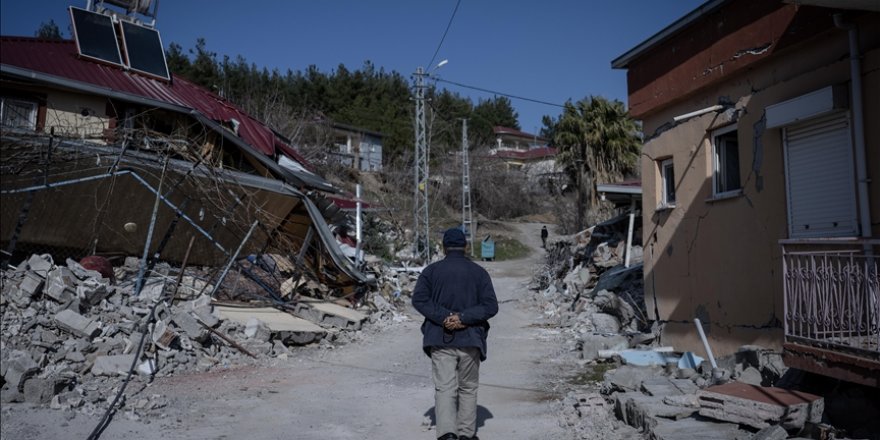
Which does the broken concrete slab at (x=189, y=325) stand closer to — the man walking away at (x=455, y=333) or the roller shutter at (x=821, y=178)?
the man walking away at (x=455, y=333)

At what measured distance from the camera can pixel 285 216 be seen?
47.5 feet

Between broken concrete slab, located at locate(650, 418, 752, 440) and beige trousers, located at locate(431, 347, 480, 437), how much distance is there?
1609mm

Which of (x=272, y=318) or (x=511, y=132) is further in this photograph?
(x=511, y=132)

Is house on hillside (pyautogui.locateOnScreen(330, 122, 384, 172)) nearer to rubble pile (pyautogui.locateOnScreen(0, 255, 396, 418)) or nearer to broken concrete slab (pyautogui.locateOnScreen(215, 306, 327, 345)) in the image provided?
broken concrete slab (pyautogui.locateOnScreen(215, 306, 327, 345))

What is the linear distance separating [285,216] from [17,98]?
18.6ft

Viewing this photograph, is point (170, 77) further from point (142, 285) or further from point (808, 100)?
point (808, 100)

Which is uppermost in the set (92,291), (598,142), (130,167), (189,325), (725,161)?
(598,142)

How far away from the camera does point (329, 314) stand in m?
13.1

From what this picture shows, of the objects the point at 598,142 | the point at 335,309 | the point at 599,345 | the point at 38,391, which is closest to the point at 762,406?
the point at 599,345

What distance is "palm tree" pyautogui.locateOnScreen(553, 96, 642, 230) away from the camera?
28359mm

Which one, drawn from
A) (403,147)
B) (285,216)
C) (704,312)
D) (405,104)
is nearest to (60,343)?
(285,216)

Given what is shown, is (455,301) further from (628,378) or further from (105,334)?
(105,334)

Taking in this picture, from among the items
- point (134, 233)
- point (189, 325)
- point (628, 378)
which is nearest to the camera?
point (628, 378)

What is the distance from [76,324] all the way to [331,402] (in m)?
3.77
